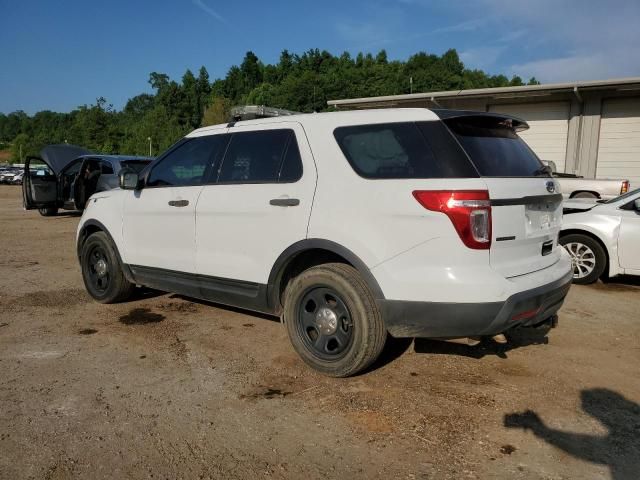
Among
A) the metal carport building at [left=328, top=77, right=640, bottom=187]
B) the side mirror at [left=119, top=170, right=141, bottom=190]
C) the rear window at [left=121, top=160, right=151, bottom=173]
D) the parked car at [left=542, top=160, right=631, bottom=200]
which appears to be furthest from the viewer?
the metal carport building at [left=328, top=77, right=640, bottom=187]

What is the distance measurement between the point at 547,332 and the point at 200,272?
320 centimetres

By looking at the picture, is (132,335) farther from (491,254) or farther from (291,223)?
(491,254)

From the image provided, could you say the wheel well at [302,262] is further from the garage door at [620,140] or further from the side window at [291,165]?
the garage door at [620,140]

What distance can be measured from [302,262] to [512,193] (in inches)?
62.6

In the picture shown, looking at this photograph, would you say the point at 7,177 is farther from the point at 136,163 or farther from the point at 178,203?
the point at 178,203

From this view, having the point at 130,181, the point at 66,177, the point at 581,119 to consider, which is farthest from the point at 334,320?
the point at 581,119

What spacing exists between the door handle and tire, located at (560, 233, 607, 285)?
15.3 ft

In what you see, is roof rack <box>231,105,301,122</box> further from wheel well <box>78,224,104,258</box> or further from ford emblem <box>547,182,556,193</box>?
ford emblem <box>547,182,556,193</box>

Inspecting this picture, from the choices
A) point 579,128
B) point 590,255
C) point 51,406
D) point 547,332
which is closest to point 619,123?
point 579,128

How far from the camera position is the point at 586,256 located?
6.82 metres

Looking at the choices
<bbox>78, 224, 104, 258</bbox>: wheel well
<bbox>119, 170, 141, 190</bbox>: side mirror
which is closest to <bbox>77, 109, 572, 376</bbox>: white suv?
<bbox>119, 170, 141, 190</bbox>: side mirror

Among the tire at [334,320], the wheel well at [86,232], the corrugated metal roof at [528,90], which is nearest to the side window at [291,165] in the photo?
the tire at [334,320]

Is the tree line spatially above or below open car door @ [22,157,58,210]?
above

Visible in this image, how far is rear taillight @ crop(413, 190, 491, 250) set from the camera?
3014 millimetres
